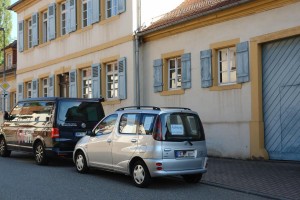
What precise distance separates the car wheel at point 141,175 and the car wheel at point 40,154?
446 centimetres

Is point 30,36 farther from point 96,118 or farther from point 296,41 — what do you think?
point 296,41

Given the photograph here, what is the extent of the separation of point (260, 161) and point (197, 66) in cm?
414

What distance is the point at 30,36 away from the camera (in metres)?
28.6

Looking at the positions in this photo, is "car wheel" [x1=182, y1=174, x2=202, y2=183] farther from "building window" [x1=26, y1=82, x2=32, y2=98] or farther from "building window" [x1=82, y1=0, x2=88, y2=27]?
"building window" [x1=26, y1=82, x2=32, y2=98]

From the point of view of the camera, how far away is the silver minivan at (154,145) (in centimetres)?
958

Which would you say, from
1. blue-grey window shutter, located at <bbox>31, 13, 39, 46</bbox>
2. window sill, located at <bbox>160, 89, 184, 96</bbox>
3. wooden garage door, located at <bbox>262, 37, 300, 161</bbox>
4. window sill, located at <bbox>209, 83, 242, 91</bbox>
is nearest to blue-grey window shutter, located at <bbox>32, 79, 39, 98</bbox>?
blue-grey window shutter, located at <bbox>31, 13, 39, 46</bbox>

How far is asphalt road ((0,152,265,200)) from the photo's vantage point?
8.80 m

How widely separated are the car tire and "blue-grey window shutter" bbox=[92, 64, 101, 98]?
9.30 m

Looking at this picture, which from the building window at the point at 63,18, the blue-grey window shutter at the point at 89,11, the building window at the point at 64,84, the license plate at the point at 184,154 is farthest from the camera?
the building window at the point at 64,84

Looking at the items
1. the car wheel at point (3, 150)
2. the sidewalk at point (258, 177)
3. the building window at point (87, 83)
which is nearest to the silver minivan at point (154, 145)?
the sidewalk at point (258, 177)

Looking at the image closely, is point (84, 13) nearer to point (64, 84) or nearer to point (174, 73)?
point (64, 84)

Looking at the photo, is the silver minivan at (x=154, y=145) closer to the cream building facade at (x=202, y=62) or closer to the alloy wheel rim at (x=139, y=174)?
the alloy wheel rim at (x=139, y=174)

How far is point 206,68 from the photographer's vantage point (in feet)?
51.2

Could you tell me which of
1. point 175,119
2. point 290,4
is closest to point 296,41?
point 290,4
